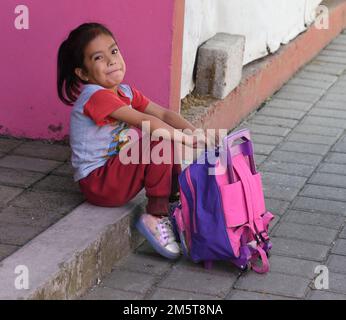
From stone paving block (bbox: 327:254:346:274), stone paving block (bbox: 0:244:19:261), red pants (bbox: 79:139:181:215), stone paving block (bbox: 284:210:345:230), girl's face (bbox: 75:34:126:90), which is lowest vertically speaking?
stone paving block (bbox: 284:210:345:230)

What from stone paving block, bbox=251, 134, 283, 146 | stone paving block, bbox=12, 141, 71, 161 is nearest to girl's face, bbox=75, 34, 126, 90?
stone paving block, bbox=12, 141, 71, 161

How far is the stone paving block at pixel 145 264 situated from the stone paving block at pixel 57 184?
45 centimetres

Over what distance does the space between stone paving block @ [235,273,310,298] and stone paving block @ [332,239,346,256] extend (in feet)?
1.14

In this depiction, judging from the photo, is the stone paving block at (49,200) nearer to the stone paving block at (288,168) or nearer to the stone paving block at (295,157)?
the stone paving block at (288,168)

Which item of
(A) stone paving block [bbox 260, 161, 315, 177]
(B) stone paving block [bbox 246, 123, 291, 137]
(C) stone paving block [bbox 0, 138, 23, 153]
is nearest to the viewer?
(C) stone paving block [bbox 0, 138, 23, 153]

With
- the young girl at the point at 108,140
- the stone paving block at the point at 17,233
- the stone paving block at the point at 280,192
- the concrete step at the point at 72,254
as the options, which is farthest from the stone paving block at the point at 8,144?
the stone paving block at the point at 280,192

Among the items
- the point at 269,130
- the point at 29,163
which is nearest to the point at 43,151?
the point at 29,163

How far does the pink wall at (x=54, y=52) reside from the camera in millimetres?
4840

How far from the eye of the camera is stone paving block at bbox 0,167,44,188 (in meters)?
4.50

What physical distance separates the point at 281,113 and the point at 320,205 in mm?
1702

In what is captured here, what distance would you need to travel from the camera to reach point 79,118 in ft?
13.9

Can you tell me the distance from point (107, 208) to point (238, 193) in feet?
1.96

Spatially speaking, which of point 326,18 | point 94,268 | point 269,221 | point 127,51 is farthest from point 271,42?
point 94,268

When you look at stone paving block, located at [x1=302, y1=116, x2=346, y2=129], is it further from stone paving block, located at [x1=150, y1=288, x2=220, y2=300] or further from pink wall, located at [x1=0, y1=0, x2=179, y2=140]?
stone paving block, located at [x1=150, y1=288, x2=220, y2=300]
